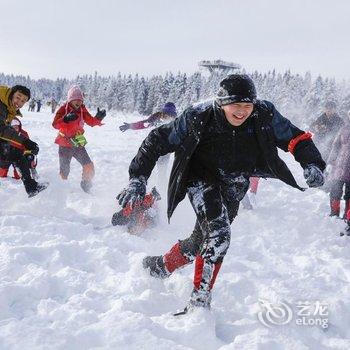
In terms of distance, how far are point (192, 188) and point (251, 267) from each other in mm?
1517

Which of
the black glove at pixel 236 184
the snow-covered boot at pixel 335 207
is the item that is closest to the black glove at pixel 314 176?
the black glove at pixel 236 184

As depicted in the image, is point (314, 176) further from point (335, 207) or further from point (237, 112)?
point (335, 207)

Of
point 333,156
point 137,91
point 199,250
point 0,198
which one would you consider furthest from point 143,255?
point 137,91

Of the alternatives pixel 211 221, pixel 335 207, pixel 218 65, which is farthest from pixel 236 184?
pixel 218 65

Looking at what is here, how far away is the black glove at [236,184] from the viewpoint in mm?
3775

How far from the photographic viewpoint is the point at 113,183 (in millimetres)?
9492

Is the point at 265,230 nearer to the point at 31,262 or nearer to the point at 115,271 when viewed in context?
the point at 115,271

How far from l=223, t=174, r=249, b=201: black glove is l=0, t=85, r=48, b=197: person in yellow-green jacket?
3.79m

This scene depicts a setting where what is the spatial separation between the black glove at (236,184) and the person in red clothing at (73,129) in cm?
488

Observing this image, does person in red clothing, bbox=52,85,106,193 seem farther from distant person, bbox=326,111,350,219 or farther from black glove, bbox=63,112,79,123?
distant person, bbox=326,111,350,219

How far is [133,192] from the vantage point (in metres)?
3.46

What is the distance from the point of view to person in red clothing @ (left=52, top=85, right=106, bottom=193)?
8008 mm

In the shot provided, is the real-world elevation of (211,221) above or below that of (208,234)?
above

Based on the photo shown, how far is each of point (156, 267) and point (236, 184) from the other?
3.57 ft
